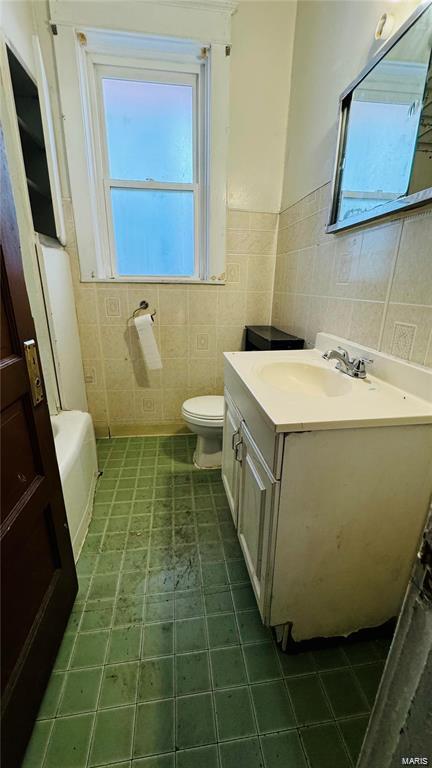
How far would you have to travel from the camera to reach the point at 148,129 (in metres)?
1.95

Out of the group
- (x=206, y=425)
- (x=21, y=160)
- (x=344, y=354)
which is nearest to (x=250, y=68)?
(x=21, y=160)

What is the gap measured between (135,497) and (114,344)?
105 cm

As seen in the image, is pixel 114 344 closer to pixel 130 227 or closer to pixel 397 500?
pixel 130 227

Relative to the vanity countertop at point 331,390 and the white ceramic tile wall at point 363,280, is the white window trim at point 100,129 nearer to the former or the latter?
the white ceramic tile wall at point 363,280

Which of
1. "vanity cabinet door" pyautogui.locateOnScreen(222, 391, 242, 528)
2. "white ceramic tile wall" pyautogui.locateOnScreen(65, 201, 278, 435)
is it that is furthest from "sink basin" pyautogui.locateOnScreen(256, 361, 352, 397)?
"white ceramic tile wall" pyautogui.locateOnScreen(65, 201, 278, 435)

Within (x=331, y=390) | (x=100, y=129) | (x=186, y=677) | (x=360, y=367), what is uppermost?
(x=100, y=129)

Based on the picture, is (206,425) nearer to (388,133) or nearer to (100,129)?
(388,133)

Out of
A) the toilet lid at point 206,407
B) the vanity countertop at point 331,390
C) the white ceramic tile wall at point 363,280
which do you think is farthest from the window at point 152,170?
the vanity countertop at point 331,390

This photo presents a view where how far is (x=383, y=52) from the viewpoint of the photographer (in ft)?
3.34

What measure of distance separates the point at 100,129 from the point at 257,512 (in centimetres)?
232

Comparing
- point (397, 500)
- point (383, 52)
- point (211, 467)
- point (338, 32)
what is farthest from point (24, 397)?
point (338, 32)

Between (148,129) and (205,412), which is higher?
(148,129)

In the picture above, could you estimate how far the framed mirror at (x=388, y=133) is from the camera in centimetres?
90

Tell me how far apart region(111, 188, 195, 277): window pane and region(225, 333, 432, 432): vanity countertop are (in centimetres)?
117
